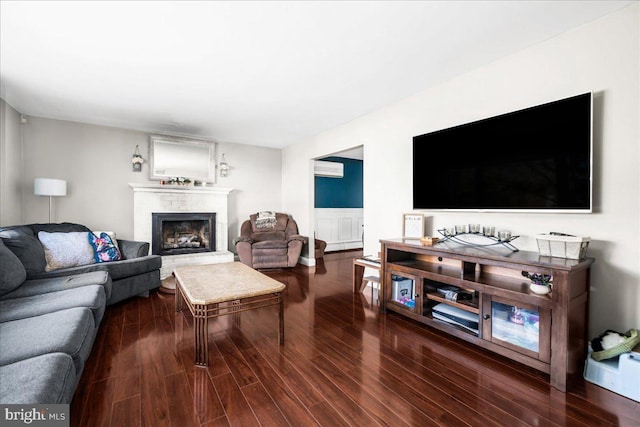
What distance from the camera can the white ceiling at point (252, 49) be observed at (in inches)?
74.3

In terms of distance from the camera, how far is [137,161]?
464 centimetres

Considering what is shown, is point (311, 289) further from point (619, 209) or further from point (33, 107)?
point (33, 107)

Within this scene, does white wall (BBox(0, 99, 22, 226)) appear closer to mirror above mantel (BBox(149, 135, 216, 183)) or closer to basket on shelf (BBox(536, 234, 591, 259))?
mirror above mantel (BBox(149, 135, 216, 183))

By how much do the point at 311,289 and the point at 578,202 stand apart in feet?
9.42

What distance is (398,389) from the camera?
5.47ft

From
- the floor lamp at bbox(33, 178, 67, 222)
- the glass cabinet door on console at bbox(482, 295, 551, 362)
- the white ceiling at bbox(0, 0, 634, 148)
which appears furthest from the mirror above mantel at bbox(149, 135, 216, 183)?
the glass cabinet door on console at bbox(482, 295, 551, 362)

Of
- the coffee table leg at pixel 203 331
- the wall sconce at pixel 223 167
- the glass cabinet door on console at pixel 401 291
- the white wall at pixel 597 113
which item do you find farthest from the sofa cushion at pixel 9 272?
the white wall at pixel 597 113

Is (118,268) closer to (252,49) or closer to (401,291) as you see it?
(252,49)

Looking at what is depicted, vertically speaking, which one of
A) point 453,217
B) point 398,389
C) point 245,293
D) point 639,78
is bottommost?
point 398,389

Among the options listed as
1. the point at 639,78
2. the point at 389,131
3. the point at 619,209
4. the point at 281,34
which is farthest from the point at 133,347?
the point at 639,78

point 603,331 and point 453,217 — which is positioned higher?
point 453,217

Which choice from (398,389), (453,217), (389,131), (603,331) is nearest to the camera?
(398,389)

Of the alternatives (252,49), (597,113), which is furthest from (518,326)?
(252,49)

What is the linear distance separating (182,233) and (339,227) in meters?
3.55
